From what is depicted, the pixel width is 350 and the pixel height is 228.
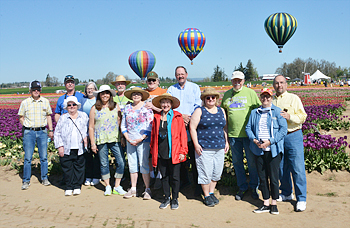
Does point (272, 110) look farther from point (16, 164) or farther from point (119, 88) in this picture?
point (16, 164)

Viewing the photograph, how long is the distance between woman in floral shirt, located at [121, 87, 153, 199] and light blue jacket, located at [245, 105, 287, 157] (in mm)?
1784

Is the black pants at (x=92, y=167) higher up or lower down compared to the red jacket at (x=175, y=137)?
lower down

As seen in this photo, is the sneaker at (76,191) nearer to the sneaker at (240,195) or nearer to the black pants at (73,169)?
the black pants at (73,169)

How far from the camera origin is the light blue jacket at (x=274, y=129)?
4.14 meters

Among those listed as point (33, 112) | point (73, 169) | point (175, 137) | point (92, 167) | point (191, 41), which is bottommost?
point (92, 167)

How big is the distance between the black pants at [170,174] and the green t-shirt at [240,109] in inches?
44.6

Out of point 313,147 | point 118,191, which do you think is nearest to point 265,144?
point 313,147

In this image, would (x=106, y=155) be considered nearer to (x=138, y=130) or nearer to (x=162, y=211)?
(x=138, y=130)

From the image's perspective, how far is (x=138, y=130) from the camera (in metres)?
4.89

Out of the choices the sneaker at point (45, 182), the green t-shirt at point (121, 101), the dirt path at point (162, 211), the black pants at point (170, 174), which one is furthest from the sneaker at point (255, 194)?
the sneaker at point (45, 182)

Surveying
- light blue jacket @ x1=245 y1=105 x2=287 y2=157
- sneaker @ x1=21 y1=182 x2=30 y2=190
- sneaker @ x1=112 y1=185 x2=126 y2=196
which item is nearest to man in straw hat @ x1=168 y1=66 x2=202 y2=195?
light blue jacket @ x1=245 y1=105 x2=287 y2=157

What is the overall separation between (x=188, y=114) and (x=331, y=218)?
2.80m

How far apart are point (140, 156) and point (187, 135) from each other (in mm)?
943

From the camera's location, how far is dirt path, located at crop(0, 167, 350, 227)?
3.99 m
